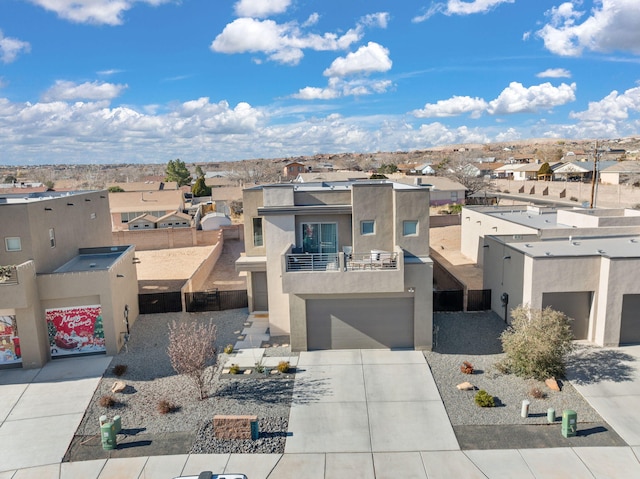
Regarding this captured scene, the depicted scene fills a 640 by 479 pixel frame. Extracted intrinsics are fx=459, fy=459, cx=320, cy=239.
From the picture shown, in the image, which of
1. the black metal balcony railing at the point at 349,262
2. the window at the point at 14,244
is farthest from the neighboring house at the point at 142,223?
the black metal balcony railing at the point at 349,262

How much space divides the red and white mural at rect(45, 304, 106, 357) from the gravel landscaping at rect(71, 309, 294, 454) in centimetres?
131

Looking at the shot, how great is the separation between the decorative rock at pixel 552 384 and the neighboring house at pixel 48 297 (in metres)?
17.0

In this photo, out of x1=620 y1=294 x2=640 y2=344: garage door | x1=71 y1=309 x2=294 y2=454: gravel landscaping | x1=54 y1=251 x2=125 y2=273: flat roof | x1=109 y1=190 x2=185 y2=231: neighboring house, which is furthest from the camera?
x1=109 y1=190 x2=185 y2=231: neighboring house

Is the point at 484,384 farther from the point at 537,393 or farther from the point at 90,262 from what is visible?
the point at 90,262

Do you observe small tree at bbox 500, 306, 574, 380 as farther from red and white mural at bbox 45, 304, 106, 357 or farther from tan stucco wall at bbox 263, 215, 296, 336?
red and white mural at bbox 45, 304, 106, 357

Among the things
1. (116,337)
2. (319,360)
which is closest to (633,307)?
(319,360)

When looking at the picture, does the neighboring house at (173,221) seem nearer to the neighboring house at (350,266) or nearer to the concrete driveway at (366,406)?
the neighboring house at (350,266)

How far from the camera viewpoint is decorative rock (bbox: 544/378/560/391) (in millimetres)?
15753

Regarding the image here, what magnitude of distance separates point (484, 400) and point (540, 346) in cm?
295

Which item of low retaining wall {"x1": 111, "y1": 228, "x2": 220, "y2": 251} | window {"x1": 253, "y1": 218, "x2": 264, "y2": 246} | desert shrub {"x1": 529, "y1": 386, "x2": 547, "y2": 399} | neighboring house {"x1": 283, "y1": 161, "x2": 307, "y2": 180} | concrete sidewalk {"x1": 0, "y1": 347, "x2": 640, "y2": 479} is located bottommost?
concrete sidewalk {"x1": 0, "y1": 347, "x2": 640, "y2": 479}

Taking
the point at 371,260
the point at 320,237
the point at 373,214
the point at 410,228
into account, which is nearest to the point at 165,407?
the point at 320,237

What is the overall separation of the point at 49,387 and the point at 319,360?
10138mm

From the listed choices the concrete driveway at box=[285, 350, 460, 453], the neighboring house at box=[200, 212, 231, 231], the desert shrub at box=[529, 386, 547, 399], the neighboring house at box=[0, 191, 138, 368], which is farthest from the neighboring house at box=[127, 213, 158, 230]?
the desert shrub at box=[529, 386, 547, 399]

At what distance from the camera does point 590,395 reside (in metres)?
15.4
